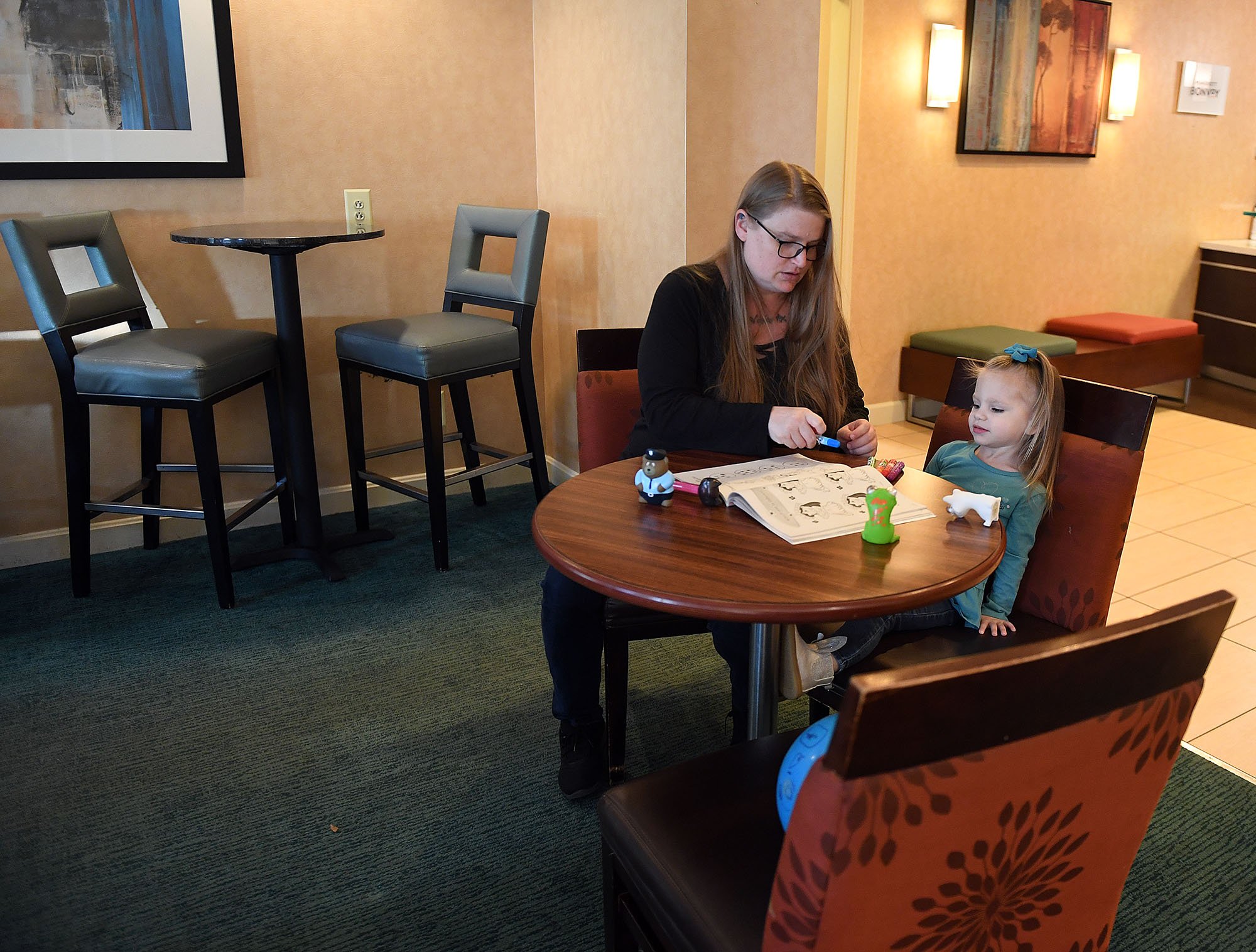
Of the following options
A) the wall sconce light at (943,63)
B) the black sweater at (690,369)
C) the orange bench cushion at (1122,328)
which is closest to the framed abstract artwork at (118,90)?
the black sweater at (690,369)

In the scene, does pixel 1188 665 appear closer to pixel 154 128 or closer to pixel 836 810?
pixel 836 810

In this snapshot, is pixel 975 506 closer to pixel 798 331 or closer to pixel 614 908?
pixel 798 331

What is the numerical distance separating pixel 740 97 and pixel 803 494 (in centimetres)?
173

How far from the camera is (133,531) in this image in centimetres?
340

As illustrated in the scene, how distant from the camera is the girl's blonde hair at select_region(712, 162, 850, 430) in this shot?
1.88 m

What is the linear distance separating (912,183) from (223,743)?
395 centimetres

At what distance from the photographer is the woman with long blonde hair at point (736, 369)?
1.81 meters

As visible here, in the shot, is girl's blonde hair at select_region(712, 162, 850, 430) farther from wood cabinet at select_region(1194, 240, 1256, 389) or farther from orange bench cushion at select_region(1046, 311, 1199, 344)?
wood cabinet at select_region(1194, 240, 1256, 389)

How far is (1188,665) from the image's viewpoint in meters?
0.83

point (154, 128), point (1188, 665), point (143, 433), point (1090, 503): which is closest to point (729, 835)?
point (1188, 665)

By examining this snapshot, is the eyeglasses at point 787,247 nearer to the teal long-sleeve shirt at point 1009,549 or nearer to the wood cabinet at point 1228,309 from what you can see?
the teal long-sleeve shirt at point 1009,549

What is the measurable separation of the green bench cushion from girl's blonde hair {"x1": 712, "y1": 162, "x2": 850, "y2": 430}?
2844 mm

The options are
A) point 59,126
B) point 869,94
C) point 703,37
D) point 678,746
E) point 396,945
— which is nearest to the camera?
point 396,945

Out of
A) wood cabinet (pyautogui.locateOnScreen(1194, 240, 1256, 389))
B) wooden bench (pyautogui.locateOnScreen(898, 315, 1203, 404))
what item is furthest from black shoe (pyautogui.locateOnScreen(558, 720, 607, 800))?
wood cabinet (pyautogui.locateOnScreen(1194, 240, 1256, 389))
